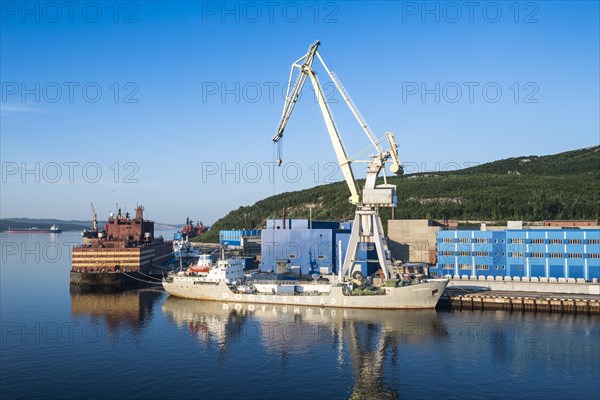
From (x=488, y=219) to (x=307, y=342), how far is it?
86994 mm

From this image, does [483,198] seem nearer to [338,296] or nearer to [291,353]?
[338,296]

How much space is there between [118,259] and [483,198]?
9223 centimetres

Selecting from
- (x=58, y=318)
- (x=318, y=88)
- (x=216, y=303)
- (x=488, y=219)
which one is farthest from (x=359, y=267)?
(x=488, y=219)

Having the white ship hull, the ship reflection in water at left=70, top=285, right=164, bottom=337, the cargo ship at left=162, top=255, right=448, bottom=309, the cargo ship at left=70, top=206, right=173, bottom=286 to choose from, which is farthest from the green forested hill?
the ship reflection in water at left=70, top=285, right=164, bottom=337

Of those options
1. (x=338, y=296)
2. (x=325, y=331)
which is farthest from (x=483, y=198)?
(x=325, y=331)

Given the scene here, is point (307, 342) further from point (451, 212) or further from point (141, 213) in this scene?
point (451, 212)

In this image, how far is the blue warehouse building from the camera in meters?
57.9

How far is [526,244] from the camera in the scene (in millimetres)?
60750

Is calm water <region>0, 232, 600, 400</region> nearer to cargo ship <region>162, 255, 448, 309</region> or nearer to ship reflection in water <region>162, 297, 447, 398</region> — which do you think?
ship reflection in water <region>162, 297, 447, 398</region>

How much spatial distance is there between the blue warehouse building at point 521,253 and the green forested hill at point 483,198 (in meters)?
53.2

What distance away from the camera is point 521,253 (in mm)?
61000

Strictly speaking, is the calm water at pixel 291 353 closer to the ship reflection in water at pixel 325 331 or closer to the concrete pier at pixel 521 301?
the ship reflection in water at pixel 325 331

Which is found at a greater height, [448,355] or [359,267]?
[359,267]

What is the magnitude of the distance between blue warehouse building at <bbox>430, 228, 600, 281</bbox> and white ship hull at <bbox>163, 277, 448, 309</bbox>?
40.7 feet
